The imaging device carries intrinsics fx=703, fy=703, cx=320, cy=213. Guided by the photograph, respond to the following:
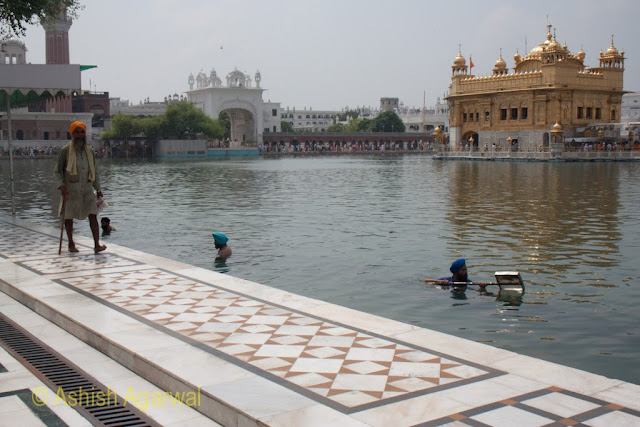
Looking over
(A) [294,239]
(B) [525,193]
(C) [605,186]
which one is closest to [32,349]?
(A) [294,239]

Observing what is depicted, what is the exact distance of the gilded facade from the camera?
167 feet

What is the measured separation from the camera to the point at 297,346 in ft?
16.1

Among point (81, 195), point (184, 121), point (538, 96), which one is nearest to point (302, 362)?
point (81, 195)

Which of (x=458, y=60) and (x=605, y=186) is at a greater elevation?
(x=458, y=60)

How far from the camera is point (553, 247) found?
34.7 ft

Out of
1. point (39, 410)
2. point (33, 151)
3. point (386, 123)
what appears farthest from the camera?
point (386, 123)

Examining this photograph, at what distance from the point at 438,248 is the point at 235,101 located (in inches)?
2924

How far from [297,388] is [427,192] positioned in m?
17.9

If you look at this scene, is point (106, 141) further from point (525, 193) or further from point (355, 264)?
point (355, 264)

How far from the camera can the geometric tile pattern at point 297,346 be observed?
13.5 feet

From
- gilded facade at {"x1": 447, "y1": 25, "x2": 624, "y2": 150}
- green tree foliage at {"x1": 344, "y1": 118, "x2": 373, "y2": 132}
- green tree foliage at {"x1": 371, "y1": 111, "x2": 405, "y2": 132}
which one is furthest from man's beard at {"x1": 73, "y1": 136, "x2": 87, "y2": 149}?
green tree foliage at {"x1": 344, "y1": 118, "x2": 373, "y2": 132}

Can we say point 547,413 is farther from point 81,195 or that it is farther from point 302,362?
point 81,195

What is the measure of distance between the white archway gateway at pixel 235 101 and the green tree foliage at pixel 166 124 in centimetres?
1056

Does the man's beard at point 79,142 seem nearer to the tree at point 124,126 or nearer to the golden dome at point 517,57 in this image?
the golden dome at point 517,57
